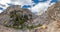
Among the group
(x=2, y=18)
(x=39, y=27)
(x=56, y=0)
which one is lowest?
(x=39, y=27)

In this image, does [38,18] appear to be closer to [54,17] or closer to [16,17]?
[54,17]

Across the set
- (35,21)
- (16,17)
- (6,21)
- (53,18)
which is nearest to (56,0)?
(53,18)

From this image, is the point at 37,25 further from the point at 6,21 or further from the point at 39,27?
the point at 6,21

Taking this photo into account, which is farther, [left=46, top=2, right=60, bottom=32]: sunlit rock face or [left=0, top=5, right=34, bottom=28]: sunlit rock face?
[left=0, top=5, right=34, bottom=28]: sunlit rock face

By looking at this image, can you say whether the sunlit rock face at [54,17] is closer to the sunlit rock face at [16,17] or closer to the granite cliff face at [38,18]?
the granite cliff face at [38,18]

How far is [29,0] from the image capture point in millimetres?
3844

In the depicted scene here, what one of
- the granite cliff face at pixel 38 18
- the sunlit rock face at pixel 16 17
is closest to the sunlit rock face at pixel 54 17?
the granite cliff face at pixel 38 18

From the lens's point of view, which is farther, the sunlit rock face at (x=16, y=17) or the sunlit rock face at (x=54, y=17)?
the sunlit rock face at (x=16, y=17)

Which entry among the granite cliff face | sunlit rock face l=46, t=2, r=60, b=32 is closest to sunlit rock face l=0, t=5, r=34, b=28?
the granite cliff face

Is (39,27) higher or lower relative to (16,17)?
lower

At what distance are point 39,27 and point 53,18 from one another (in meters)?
0.41

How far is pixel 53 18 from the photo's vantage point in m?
3.75

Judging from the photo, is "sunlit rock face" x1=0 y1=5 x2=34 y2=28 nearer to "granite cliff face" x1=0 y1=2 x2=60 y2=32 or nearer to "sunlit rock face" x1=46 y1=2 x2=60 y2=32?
"granite cliff face" x1=0 y1=2 x2=60 y2=32

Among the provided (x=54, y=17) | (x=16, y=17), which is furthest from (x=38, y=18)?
(x=16, y=17)
